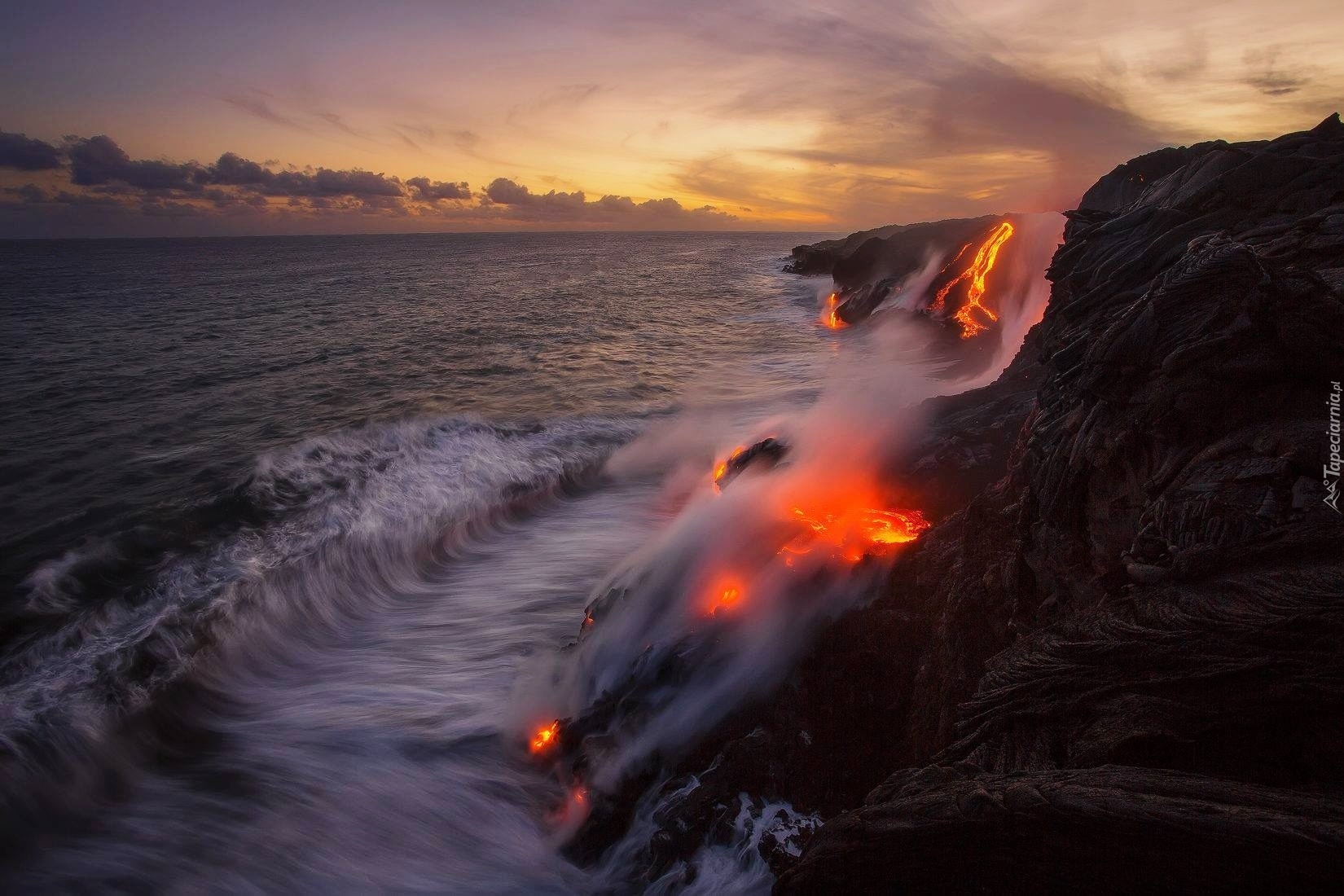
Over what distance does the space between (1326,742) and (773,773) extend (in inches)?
149

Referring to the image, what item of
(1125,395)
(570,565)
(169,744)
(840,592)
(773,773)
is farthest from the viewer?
(570,565)

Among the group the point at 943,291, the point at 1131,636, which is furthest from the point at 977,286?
the point at 1131,636

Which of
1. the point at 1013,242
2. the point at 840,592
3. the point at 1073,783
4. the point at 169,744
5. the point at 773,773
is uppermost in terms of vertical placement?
the point at 1013,242

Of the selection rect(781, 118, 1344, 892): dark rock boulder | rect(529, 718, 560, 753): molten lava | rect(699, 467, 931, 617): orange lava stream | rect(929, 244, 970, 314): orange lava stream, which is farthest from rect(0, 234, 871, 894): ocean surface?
rect(929, 244, 970, 314): orange lava stream

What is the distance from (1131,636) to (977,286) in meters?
26.4

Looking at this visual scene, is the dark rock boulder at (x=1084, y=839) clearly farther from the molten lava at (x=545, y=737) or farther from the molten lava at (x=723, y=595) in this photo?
the molten lava at (x=545, y=737)

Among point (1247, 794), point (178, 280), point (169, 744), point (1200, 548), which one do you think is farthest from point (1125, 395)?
point (178, 280)

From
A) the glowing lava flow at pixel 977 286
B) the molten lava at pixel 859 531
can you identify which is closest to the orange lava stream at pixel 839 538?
the molten lava at pixel 859 531

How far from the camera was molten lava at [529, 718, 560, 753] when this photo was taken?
7.45 metres

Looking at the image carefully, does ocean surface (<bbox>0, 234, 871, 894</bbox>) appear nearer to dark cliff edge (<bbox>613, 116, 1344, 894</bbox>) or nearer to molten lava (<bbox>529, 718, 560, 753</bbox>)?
molten lava (<bbox>529, 718, 560, 753</bbox>)

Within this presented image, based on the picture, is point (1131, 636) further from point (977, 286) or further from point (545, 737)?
point (977, 286)

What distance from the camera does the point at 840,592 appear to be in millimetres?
7027

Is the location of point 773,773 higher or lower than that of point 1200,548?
lower

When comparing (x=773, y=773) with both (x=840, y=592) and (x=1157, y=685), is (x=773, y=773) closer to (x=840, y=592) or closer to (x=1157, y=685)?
(x=840, y=592)
